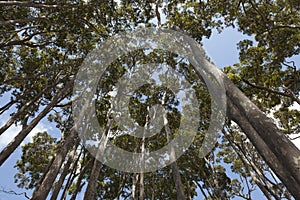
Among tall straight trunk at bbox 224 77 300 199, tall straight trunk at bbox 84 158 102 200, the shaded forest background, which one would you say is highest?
the shaded forest background

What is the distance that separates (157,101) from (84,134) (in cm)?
489

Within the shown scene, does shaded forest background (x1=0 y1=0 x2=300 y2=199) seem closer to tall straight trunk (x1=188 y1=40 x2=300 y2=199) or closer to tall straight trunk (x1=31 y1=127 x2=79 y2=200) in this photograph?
tall straight trunk (x1=31 y1=127 x2=79 y2=200)

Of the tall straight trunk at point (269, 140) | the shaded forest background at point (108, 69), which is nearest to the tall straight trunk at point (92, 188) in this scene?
the shaded forest background at point (108, 69)

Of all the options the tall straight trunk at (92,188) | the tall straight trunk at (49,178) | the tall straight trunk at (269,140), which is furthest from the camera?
the tall straight trunk at (92,188)

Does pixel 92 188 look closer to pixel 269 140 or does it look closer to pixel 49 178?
pixel 49 178

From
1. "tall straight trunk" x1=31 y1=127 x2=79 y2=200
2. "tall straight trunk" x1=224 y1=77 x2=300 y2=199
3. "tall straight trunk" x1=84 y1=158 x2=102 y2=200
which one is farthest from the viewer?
"tall straight trunk" x1=84 y1=158 x2=102 y2=200

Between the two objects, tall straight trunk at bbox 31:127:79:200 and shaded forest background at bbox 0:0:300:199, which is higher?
shaded forest background at bbox 0:0:300:199

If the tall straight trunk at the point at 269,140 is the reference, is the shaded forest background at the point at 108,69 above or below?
above

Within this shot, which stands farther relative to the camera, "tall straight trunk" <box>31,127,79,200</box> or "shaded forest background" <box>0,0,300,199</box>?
"shaded forest background" <box>0,0,300,199</box>

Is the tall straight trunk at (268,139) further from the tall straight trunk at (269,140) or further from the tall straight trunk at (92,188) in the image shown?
the tall straight trunk at (92,188)

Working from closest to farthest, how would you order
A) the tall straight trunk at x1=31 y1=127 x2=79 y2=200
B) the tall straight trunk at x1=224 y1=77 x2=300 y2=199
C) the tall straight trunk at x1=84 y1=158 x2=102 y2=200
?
the tall straight trunk at x1=224 y1=77 x2=300 y2=199, the tall straight trunk at x1=31 y1=127 x2=79 y2=200, the tall straight trunk at x1=84 y1=158 x2=102 y2=200

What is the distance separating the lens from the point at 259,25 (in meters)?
9.70

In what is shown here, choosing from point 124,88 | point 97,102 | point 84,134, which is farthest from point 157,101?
point 84,134

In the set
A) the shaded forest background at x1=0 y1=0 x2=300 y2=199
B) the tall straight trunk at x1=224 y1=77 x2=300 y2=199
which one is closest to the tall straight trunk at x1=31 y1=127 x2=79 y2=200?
the shaded forest background at x1=0 y1=0 x2=300 y2=199
